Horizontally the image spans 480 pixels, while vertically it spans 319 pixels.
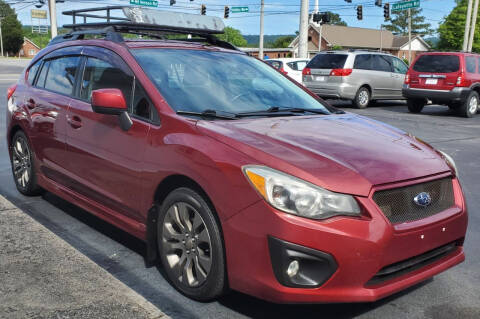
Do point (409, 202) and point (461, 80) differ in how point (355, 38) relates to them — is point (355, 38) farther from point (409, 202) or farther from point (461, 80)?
point (409, 202)

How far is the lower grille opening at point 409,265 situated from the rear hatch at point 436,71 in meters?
12.6

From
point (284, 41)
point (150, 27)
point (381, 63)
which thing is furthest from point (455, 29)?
point (150, 27)

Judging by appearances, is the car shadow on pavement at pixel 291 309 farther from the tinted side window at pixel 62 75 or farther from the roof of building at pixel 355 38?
the roof of building at pixel 355 38

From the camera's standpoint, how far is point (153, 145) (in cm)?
340

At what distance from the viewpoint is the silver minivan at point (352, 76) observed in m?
16.3

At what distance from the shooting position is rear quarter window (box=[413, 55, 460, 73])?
1481cm

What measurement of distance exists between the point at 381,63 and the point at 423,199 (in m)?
15.4

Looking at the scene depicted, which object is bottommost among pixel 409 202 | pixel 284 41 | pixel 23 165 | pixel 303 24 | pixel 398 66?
pixel 284 41

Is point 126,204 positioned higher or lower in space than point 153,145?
lower

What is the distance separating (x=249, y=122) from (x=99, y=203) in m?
1.39

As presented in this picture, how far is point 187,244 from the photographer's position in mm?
3215

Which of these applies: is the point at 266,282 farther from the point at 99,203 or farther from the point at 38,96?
the point at 38,96

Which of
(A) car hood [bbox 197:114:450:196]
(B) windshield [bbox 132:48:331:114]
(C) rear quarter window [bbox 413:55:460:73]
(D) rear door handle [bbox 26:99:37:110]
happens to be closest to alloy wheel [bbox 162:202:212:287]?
(A) car hood [bbox 197:114:450:196]

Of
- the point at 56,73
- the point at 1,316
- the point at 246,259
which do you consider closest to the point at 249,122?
the point at 246,259
